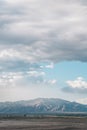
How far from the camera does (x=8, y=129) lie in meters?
121

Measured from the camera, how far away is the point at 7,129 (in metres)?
121

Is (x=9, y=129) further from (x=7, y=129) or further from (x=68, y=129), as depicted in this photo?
(x=68, y=129)

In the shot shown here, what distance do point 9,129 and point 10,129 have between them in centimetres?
36

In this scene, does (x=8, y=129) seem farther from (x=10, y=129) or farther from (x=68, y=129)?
(x=68, y=129)

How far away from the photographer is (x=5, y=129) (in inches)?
4751

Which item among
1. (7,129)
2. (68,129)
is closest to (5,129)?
(7,129)

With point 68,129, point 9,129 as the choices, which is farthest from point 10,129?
point 68,129

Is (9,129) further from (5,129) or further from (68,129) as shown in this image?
(68,129)

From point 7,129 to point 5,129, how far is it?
0.72 metres

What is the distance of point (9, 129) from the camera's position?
121 m

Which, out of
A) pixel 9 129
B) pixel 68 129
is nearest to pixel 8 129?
pixel 9 129

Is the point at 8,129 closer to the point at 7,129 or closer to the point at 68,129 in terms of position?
the point at 7,129

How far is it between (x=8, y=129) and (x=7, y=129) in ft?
1.35
